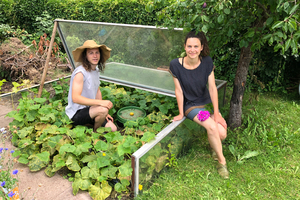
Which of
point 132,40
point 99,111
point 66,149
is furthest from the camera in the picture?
point 132,40

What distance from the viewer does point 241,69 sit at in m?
3.20

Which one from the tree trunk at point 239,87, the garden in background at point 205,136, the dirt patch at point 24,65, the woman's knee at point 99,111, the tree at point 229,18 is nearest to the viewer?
the tree at point 229,18

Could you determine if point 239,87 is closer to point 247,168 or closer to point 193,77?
point 193,77

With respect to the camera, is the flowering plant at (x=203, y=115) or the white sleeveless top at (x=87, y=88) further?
the white sleeveless top at (x=87, y=88)

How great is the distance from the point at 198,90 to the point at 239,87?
0.82 metres

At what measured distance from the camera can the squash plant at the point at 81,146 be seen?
2.32 meters

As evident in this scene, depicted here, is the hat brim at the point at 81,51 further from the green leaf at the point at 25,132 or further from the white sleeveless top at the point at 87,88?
the green leaf at the point at 25,132

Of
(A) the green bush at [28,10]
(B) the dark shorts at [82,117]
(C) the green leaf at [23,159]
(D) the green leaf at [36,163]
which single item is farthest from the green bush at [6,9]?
(D) the green leaf at [36,163]

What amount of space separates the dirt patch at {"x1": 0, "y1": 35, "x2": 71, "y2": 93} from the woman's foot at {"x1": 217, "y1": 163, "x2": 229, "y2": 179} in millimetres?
3957

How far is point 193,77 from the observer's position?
8.93 ft

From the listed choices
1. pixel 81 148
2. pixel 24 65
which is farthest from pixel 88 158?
pixel 24 65

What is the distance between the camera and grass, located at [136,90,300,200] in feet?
7.68

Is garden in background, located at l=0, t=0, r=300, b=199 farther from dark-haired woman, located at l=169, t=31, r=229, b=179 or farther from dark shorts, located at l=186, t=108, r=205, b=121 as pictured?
dark shorts, located at l=186, t=108, r=205, b=121

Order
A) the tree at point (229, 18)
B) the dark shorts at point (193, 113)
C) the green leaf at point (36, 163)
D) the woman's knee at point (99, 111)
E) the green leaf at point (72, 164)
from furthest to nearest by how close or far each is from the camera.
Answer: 1. the woman's knee at point (99, 111)
2. the dark shorts at point (193, 113)
3. the green leaf at point (36, 163)
4. the green leaf at point (72, 164)
5. the tree at point (229, 18)
